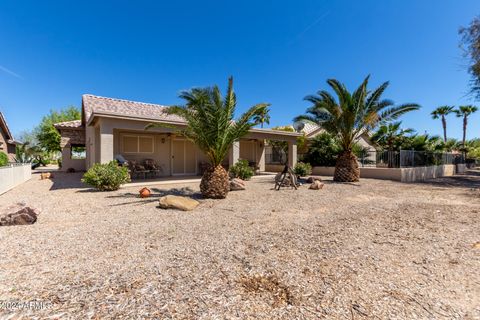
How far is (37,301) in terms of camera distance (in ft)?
7.52

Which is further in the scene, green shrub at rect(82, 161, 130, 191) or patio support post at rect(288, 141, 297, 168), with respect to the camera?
patio support post at rect(288, 141, 297, 168)

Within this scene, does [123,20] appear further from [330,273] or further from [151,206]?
[330,273]

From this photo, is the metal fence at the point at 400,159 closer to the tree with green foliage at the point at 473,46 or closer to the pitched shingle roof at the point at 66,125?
the tree with green foliage at the point at 473,46

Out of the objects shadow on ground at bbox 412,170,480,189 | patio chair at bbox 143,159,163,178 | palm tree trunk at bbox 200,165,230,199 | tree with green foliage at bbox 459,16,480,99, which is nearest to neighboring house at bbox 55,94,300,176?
patio chair at bbox 143,159,163,178

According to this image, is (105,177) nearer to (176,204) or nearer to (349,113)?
(176,204)

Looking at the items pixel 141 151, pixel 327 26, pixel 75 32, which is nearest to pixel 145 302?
pixel 141 151


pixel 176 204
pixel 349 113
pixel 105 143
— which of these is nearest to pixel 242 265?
pixel 176 204

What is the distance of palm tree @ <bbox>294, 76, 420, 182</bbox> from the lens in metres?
11.7

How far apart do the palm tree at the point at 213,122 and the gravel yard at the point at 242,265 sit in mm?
2220

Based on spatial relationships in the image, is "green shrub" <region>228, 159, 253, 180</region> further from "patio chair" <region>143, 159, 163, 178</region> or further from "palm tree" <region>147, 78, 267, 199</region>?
"palm tree" <region>147, 78, 267, 199</region>

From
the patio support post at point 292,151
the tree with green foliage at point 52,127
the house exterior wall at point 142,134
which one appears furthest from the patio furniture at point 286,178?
the tree with green foliage at point 52,127

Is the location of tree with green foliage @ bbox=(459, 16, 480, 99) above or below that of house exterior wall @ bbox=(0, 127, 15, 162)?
above

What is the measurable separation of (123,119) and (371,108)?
12549 millimetres

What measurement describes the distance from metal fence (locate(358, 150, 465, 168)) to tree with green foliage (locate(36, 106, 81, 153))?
35.4 m
